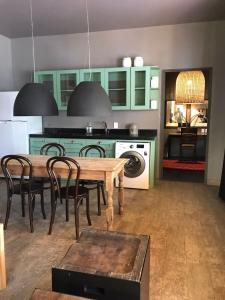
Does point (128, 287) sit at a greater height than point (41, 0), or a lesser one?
lesser

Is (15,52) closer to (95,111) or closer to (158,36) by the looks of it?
(158,36)

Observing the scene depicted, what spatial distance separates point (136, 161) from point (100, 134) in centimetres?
101

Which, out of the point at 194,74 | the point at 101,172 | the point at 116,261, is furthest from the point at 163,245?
the point at 194,74

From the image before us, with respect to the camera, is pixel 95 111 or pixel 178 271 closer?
pixel 178 271

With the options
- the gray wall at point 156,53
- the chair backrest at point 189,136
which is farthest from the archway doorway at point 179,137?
the gray wall at point 156,53

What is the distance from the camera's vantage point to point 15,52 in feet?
19.1

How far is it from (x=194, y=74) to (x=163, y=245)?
3163 millimetres

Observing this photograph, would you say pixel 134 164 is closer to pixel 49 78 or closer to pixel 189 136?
pixel 49 78

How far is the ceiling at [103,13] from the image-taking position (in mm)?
3820

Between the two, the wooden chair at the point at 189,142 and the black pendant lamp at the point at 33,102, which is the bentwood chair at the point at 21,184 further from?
the wooden chair at the point at 189,142

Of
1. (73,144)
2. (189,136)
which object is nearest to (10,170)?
(73,144)

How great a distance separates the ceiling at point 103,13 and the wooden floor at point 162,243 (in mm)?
2950

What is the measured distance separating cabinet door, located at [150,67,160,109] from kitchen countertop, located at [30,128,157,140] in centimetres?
56

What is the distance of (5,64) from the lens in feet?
18.6
